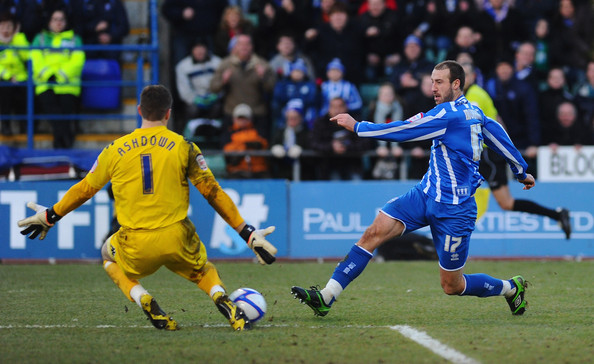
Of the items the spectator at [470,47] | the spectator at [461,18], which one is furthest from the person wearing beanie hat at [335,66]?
the spectator at [461,18]

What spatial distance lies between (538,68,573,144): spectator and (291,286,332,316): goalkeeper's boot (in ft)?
26.3

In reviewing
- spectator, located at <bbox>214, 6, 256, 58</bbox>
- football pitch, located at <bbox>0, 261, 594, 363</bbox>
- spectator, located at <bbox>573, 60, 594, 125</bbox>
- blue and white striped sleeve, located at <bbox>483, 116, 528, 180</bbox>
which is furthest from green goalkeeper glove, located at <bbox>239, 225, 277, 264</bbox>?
spectator, located at <bbox>573, 60, 594, 125</bbox>

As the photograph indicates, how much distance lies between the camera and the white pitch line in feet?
18.2

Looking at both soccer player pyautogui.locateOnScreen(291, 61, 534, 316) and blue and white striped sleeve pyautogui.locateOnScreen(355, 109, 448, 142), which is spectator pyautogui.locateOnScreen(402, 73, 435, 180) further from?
blue and white striped sleeve pyautogui.locateOnScreen(355, 109, 448, 142)

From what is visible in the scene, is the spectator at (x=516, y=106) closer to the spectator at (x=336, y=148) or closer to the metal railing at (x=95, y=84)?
the spectator at (x=336, y=148)

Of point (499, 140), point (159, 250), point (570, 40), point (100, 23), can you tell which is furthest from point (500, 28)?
point (159, 250)

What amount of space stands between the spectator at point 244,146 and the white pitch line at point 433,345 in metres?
6.76

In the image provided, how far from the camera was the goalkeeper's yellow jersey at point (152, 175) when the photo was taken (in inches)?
251

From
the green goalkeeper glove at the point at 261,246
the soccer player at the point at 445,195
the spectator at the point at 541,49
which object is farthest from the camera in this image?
the spectator at the point at 541,49

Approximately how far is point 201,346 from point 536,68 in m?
10.8

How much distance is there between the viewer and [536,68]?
1535 centimetres

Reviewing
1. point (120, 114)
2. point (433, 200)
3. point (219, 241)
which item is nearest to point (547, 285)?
point (433, 200)

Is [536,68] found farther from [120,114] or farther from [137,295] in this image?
[137,295]

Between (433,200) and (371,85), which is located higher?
(371,85)
